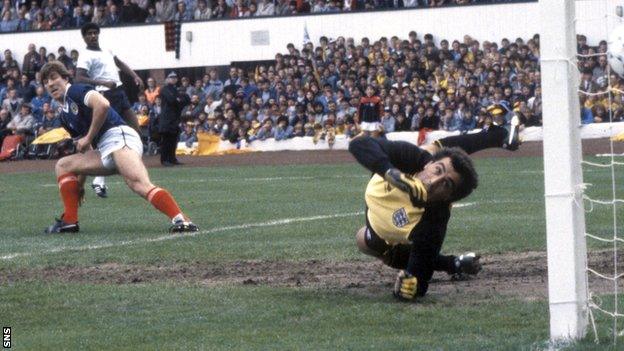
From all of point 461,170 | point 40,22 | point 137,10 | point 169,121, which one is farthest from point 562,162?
point 40,22

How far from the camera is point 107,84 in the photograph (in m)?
17.8

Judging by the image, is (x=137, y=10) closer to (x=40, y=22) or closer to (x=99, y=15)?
(x=99, y=15)

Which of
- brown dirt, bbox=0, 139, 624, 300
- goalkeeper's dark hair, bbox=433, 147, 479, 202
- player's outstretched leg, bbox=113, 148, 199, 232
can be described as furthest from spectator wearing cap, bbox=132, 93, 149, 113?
goalkeeper's dark hair, bbox=433, 147, 479, 202

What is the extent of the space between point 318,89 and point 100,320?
85.6 feet

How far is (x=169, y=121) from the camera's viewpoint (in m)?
27.6

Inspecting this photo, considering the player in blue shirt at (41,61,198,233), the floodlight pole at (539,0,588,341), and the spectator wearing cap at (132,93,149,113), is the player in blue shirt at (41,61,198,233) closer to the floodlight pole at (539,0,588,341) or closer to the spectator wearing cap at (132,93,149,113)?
the floodlight pole at (539,0,588,341)

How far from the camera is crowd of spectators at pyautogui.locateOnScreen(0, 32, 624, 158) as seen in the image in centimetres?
2994

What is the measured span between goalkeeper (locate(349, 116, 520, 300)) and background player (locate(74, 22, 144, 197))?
938 centimetres

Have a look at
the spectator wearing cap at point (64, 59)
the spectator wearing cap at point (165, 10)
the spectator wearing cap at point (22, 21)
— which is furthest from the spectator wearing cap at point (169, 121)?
the spectator wearing cap at point (22, 21)

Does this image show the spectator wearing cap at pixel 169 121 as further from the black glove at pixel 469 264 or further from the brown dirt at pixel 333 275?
the black glove at pixel 469 264

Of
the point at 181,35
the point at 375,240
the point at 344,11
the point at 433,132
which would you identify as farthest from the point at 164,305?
the point at 181,35

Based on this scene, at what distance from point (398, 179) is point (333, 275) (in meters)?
2.06

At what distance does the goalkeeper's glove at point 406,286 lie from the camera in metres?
7.94

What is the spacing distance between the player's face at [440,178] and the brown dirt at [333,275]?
0.73 meters
